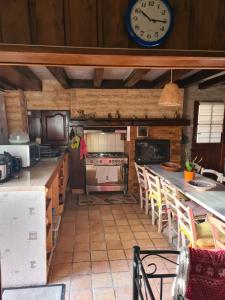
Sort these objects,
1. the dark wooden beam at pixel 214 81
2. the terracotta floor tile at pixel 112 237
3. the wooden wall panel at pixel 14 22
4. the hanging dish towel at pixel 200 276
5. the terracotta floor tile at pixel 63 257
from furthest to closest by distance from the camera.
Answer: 1. the dark wooden beam at pixel 214 81
2. the terracotta floor tile at pixel 112 237
3. the terracotta floor tile at pixel 63 257
4. the hanging dish towel at pixel 200 276
5. the wooden wall panel at pixel 14 22

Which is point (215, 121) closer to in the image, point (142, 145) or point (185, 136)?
point (185, 136)

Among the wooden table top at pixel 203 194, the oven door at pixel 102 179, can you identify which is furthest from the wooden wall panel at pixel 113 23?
the oven door at pixel 102 179

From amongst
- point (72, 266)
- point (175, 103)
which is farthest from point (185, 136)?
point (72, 266)

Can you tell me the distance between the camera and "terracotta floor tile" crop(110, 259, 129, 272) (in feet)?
8.20

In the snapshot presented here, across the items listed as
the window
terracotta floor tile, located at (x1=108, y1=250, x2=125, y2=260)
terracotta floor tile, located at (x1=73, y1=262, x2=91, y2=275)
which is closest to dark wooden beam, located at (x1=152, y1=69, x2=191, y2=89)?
the window

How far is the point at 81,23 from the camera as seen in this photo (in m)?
1.22

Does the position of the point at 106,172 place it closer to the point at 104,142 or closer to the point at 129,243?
the point at 104,142

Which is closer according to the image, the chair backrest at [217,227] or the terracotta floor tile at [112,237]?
the chair backrest at [217,227]

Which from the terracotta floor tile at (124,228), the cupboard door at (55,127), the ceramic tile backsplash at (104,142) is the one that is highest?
the cupboard door at (55,127)

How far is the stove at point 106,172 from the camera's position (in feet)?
15.7

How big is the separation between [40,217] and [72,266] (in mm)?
774

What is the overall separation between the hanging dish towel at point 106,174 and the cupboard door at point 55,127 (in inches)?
39.6

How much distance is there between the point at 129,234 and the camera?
129 inches

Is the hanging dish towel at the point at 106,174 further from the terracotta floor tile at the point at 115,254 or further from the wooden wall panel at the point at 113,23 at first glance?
the wooden wall panel at the point at 113,23
